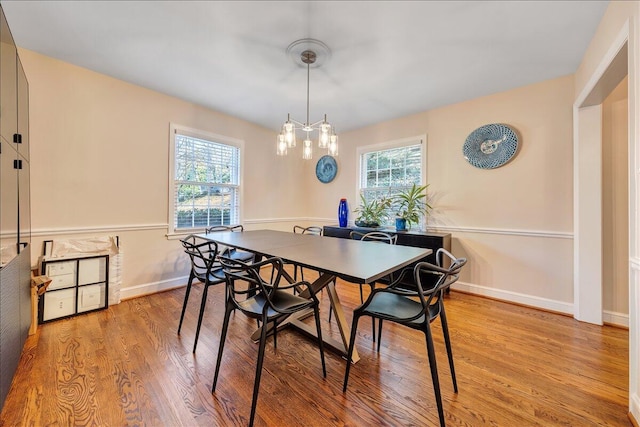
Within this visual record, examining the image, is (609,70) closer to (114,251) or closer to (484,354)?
(484,354)

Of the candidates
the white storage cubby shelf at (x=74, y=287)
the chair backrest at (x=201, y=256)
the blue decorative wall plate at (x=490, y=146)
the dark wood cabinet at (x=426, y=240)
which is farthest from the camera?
the dark wood cabinet at (x=426, y=240)

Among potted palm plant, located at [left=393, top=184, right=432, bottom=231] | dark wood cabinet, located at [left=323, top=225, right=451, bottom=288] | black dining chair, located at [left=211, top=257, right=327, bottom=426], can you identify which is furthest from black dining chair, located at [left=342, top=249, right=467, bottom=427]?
potted palm plant, located at [left=393, top=184, right=432, bottom=231]

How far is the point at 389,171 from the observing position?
13.3 feet

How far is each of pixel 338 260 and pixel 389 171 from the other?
281cm

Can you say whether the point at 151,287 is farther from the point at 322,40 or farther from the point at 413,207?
the point at 413,207

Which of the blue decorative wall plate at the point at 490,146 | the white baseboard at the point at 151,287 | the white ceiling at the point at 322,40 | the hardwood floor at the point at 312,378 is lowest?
the hardwood floor at the point at 312,378

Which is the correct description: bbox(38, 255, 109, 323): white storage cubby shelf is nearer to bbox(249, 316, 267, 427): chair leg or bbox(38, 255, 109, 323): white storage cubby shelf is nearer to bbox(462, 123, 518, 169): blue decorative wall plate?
bbox(249, 316, 267, 427): chair leg

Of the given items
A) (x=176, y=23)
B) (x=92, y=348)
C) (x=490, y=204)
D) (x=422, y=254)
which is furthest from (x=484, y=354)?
(x=176, y=23)

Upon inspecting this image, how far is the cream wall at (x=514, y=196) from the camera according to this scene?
105 inches

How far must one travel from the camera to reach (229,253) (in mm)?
2893

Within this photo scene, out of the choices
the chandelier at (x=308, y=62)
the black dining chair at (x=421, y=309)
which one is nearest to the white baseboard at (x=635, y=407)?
the black dining chair at (x=421, y=309)

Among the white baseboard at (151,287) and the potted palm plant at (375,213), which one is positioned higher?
the potted palm plant at (375,213)

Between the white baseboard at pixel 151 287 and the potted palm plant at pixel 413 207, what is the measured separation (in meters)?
3.09

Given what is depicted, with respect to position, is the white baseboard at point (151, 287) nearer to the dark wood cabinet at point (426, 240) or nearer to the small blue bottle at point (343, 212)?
the small blue bottle at point (343, 212)
